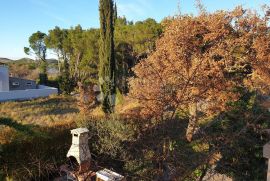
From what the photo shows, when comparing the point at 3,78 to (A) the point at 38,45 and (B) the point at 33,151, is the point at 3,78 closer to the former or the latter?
(B) the point at 33,151

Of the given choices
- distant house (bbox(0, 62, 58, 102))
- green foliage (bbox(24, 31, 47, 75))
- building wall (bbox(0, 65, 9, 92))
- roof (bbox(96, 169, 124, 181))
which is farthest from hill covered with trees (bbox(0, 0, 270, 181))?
green foliage (bbox(24, 31, 47, 75))

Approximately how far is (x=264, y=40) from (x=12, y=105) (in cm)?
1852

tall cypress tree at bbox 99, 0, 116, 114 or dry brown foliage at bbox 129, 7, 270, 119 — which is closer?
dry brown foliage at bbox 129, 7, 270, 119

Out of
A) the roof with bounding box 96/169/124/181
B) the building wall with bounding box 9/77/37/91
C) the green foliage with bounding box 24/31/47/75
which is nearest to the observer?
the roof with bounding box 96/169/124/181

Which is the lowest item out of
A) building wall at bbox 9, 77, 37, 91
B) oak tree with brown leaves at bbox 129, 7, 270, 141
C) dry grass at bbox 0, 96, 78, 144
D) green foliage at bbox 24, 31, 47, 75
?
dry grass at bbox 0, 96, 78, 144

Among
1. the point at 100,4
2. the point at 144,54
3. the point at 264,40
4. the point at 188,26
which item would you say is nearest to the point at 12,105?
the point at 100,4

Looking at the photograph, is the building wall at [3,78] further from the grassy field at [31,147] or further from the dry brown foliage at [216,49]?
the dry brown foliage at [216,49]

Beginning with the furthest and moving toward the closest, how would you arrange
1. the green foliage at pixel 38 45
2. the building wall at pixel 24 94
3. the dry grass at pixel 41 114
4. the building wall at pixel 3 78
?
the green foliage at pixel 38 45, the building wall at pixel 3 78, the building wall at pixel 24 94, the dry grass at pixel 41 114

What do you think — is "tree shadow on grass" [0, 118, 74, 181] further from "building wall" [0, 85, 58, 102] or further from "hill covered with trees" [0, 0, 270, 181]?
"building wall" [0, 85, 58, 102]

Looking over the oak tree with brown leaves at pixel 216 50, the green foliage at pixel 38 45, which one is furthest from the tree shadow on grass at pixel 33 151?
the green foliage at pixel 38 45

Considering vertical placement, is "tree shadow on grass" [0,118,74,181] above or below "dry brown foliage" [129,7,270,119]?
below

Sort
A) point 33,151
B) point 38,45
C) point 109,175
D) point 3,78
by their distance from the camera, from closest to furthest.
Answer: point 109,175 < point 33,151 < point 3,78 < point 38,45

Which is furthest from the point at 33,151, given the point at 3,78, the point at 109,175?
the point at 3,78

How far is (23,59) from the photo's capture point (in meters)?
55.2
